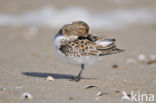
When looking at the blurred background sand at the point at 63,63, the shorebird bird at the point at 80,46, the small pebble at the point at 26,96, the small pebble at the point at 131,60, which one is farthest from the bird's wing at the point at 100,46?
A: the small pebble at the point at 131,60

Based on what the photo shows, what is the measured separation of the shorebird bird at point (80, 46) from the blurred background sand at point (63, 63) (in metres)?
0.41

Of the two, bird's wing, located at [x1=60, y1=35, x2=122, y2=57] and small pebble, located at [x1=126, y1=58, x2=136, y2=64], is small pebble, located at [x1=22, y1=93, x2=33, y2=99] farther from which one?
small pebble, located at [x1=126, y1=58, x2=136, y2=64]

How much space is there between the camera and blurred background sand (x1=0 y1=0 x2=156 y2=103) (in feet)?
20.5

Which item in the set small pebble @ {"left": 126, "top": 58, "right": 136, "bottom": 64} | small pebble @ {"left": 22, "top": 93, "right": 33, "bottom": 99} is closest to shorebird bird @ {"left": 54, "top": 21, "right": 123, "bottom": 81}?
small pebble @ {"left": 22, "top": 93, "right": 33, "bottom": 99}

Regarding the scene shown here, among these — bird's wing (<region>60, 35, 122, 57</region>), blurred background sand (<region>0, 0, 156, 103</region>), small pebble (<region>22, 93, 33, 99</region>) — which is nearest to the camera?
small pebble (<region>22, 93, 33, 99</region>)

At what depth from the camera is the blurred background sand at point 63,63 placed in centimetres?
625

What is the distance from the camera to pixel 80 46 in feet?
21.9
